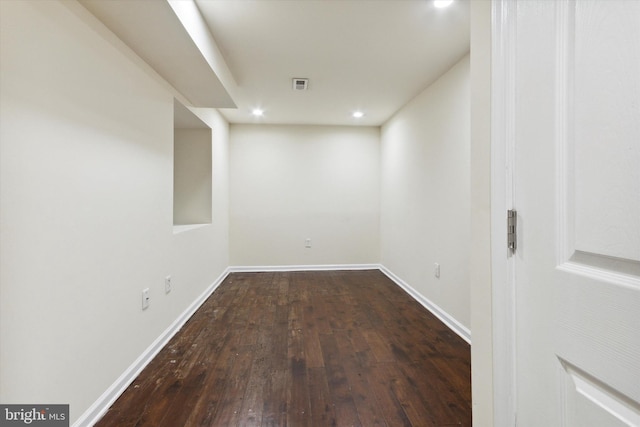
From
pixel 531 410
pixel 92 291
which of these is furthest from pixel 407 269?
pixel 92 291

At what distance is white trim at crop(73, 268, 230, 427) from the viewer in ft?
4.46

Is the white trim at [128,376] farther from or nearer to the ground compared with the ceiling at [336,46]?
nearer to the ground

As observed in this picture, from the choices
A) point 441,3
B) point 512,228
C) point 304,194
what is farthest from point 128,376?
point 304,194

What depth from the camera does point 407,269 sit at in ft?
11.3

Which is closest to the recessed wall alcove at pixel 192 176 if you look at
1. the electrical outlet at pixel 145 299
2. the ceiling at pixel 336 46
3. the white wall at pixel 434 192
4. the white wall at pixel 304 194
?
the ceiling at pixel 336 46

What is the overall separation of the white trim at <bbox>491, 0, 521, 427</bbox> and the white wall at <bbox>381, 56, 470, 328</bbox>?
1.60 m

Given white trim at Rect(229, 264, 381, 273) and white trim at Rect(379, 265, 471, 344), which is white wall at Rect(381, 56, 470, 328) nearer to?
white trim at Rect(379, 265, 471, 344)

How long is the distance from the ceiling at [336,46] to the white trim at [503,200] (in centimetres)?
128

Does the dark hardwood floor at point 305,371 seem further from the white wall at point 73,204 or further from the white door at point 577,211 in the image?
the white door at point 577,211

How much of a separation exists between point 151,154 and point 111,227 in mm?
663

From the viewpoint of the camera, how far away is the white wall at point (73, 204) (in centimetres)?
101

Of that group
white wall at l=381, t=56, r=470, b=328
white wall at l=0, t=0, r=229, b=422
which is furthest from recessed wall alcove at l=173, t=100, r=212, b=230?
white wall at l=381, t=56, r=470, b=328

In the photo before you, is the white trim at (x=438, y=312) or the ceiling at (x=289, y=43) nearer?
the ceiling at (x=289, y=43)

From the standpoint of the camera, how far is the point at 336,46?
215cm
